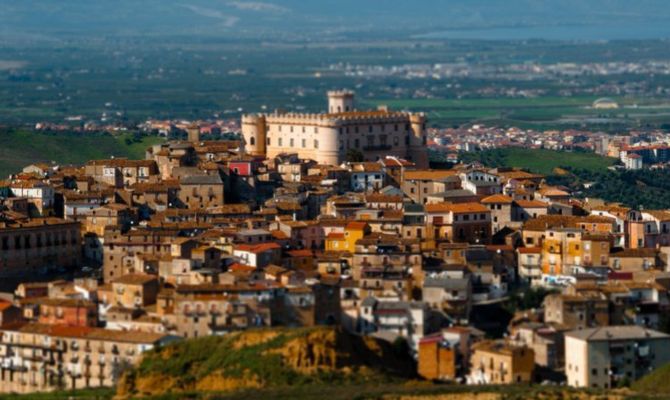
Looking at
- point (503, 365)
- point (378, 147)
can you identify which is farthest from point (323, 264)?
point (378, 147)

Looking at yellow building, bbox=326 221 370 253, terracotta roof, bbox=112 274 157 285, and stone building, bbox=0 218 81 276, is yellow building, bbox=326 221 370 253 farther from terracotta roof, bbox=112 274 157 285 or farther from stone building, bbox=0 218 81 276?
terracotta roof, bbox=112 274 157 285

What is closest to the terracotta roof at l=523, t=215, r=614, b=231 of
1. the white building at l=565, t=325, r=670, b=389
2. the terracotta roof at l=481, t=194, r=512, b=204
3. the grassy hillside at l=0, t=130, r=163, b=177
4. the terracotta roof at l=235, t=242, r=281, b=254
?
the terracotta roof at l=481, t=194, r=512, b=204

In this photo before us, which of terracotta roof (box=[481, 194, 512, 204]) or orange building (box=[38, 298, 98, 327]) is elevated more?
terracotta roof (box=[481, 194, 512, 204])

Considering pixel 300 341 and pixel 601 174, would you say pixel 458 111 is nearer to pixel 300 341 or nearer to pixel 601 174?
pixel 601 174

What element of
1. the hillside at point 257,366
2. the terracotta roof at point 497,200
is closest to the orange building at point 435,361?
the hillside at point 257,366

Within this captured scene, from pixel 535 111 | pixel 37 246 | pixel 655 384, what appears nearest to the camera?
pixel 655 384

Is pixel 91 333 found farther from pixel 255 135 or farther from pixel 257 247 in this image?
pixel 255 135
